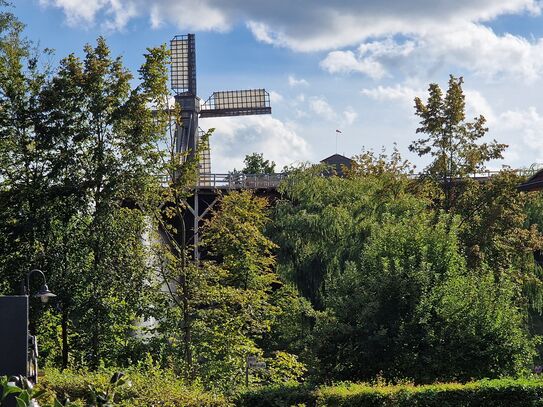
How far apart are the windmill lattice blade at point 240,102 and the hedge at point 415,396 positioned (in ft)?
133

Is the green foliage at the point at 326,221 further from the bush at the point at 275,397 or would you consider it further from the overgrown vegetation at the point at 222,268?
the bush at the point at 275,397

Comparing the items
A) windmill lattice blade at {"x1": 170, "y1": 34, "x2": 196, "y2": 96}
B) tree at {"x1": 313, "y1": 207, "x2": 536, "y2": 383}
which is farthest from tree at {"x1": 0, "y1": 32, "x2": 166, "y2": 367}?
windmill lattice blade at {"x1": 170, "y1": 34, "x2": 196, "y2": 96}

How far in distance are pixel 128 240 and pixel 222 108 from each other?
110 ft

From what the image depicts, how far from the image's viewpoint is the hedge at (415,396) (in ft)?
47.5

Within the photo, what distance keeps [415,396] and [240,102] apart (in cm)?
4241

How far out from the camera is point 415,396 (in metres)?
14.5

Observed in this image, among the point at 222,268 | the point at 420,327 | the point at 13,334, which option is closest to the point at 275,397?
the point at 420,327

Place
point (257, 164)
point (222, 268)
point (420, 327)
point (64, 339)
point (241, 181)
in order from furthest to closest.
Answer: point (257, 164)
point (241, 181)
point (222, 268)
point (64, 339)
point (420, 327)

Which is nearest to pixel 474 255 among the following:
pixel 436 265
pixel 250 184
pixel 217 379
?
pixel 436 265

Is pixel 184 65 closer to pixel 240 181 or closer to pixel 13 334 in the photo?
pixel 240 181

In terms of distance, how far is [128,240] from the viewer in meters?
22.3

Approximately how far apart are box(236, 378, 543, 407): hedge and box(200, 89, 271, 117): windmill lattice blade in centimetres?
4068

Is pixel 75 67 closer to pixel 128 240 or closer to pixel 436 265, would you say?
pixel 128 240

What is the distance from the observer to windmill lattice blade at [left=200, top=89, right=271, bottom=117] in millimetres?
54781
